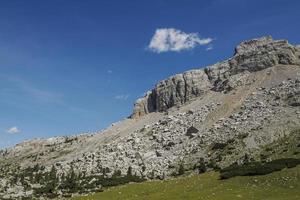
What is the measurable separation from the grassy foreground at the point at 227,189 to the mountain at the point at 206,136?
66.7 ft

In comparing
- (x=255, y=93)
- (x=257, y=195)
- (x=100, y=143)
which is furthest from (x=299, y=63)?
(x=257, y=195)

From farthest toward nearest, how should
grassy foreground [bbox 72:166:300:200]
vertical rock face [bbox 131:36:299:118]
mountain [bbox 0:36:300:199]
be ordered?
1. vertical rock face [bbox 131:36:299:118]
2. mountain [bbox 0:36:300:199]
3. grassy foreground [bbox 72:166:300:200]

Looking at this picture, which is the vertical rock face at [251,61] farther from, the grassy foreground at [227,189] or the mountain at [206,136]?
the grassy foreground at [227,189]

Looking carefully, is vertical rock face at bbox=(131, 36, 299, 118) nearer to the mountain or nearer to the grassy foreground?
the mountain

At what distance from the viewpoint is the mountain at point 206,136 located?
351 feet

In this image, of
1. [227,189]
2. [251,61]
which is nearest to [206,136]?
[251,61]

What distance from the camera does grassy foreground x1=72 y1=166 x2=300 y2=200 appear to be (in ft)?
178

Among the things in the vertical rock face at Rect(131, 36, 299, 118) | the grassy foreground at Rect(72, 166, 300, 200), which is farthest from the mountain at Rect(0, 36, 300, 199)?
the grassy foreground at Rect(72, 166, 300, 200)

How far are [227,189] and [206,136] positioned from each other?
2962 inches

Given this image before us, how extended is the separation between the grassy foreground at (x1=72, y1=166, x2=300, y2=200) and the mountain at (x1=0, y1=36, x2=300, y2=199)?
20317 millimetres

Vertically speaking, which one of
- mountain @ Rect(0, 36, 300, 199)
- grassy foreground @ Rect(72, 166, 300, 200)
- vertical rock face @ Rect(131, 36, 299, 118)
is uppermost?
vertical rock face @ Rect(131, 36, 299, 118)

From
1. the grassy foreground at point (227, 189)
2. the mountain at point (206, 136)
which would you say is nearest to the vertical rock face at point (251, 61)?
the mountain at point (206, 136)

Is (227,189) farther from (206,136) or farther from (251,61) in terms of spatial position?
(251,61)

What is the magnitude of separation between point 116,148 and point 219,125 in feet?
119
